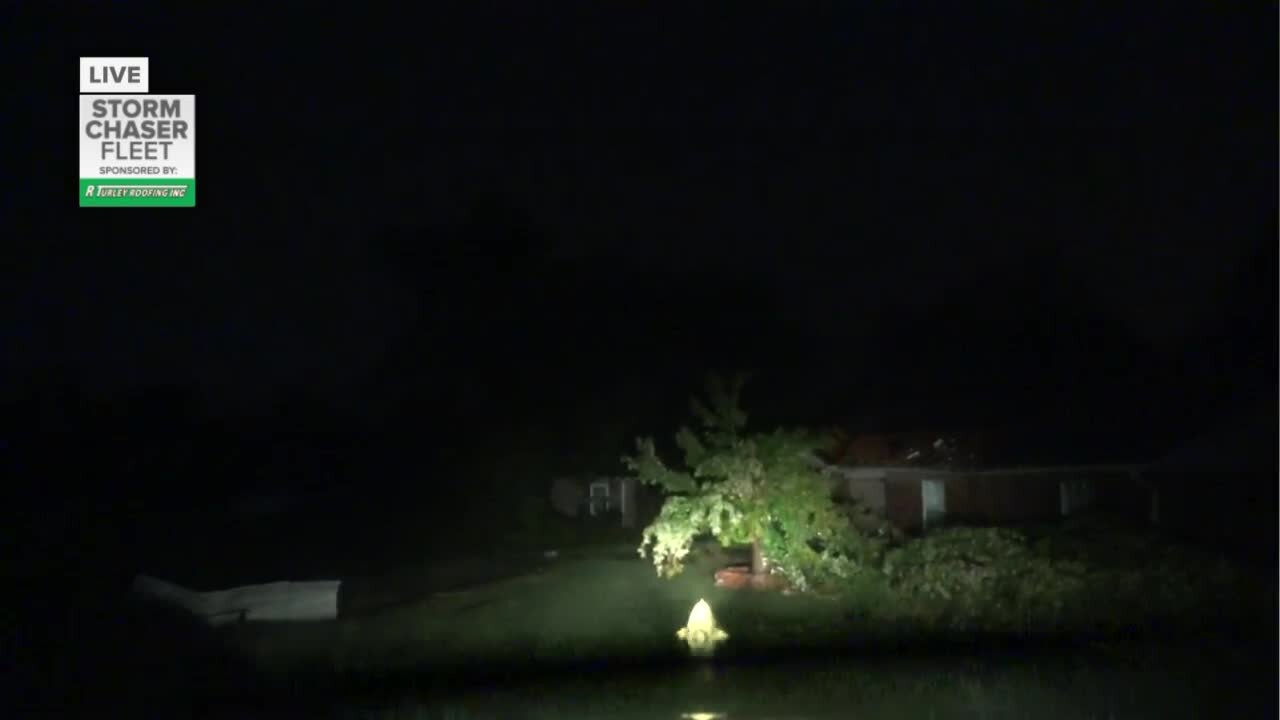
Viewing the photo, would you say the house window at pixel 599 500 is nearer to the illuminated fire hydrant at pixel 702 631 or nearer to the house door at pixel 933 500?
the house door at pixel 933 500

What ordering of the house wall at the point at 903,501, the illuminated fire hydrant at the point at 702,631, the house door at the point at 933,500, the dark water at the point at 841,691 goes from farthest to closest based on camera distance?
1. the house wall at the point at 903,501
2. the house door at the point at 933,500
3. the illuminated fire hydrant at the point at 702,631
4. the dark water at the point at 841,691

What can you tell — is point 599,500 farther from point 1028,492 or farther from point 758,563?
point 758,563

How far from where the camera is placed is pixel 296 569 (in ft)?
89.8

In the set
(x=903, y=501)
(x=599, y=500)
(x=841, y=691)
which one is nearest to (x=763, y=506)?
(x=841, y=691)

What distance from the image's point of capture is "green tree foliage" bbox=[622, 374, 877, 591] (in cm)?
1980

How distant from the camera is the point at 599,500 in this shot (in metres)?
42.9

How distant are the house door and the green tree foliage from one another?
42.9 ft

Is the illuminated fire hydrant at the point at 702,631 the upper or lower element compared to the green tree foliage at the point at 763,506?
lower

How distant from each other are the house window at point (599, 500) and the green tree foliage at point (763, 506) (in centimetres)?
2232

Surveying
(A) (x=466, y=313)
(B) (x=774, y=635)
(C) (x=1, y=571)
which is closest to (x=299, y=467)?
(A) (x=466, y=313)

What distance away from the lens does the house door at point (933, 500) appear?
32.8 meters

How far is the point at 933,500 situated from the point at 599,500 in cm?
1292

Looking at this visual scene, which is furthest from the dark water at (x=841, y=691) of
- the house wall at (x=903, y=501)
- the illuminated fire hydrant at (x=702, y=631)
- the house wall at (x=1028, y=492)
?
the house wall at (x=903, y=501)

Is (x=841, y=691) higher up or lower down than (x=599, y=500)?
higher up
